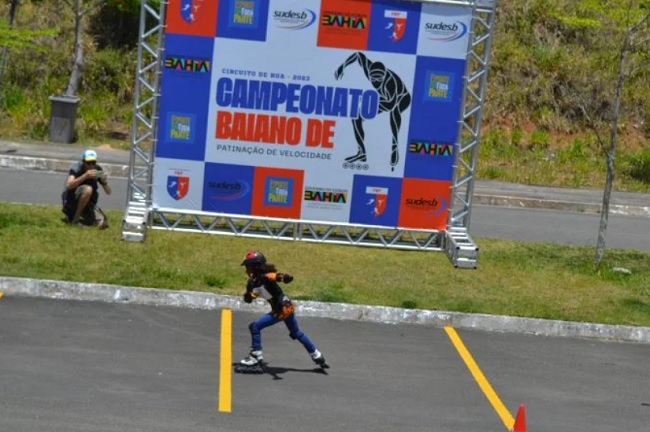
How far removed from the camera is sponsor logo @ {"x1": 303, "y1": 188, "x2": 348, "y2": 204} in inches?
689

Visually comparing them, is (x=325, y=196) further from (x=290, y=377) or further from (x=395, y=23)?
(x=290, y=377)

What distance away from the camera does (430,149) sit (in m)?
17.6

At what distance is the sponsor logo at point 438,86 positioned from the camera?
17.4 m

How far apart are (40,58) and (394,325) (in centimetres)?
1826

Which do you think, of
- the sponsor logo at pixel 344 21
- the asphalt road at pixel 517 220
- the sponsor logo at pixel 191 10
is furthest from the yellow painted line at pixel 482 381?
the asphalt road at pixel 517 220

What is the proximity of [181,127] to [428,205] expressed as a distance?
3.59 m

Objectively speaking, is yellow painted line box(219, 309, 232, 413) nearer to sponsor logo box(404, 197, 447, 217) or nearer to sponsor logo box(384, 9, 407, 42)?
sponsor logo box(404, 197, 447, 217)

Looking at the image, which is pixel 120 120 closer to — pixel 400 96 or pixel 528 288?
pixel 400 96

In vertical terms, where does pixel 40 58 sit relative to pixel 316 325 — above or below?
above

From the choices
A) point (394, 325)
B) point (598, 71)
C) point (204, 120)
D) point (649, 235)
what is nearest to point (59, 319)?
point (394, 325)

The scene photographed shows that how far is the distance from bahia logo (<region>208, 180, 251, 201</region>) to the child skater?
6040 mm

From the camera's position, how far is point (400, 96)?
17.3 metres

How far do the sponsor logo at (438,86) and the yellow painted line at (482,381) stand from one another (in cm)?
451

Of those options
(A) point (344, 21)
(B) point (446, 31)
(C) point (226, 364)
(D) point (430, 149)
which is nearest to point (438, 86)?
(B) point (446, 31)
